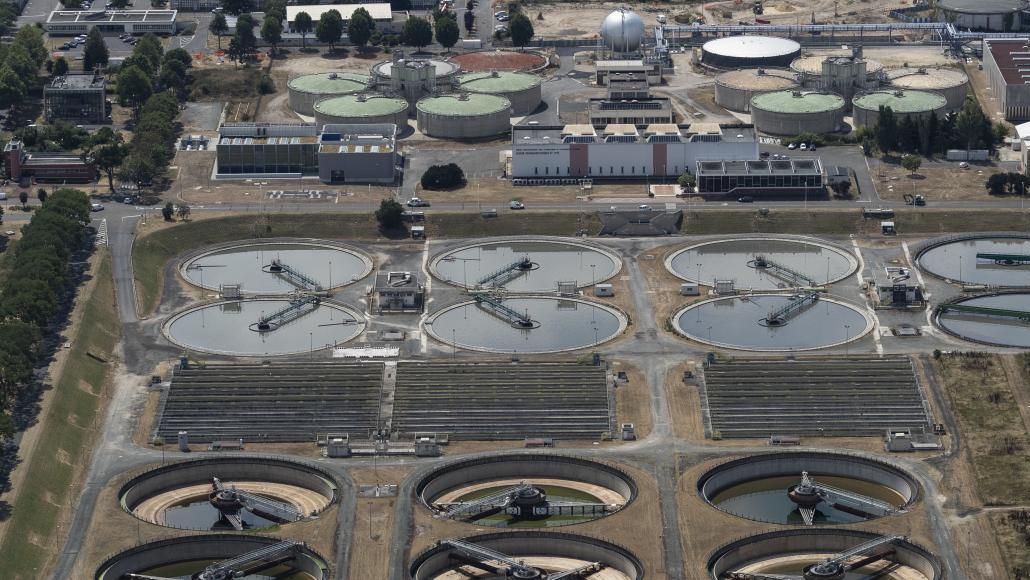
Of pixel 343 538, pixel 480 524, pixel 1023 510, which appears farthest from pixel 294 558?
pixel 1023 510

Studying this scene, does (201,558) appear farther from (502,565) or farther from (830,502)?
(830,502)

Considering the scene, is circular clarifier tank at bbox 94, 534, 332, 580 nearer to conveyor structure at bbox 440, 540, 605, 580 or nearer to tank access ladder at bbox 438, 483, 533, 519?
conveyor structure at bbox 440, 540, 605, 580

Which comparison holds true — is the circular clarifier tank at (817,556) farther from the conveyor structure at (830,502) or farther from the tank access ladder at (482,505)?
the tank access ladder at (482,505)

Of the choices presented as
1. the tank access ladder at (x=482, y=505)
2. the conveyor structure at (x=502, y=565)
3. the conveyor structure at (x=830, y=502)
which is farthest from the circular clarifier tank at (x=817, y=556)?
the tank access ladder at (x=482, y=505)

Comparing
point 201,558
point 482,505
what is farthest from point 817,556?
point 201,558

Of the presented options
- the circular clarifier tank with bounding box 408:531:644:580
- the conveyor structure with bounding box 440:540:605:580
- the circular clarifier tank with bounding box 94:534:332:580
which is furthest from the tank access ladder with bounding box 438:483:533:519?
the circular clarifier tank with bounding box 94:534:332:580
